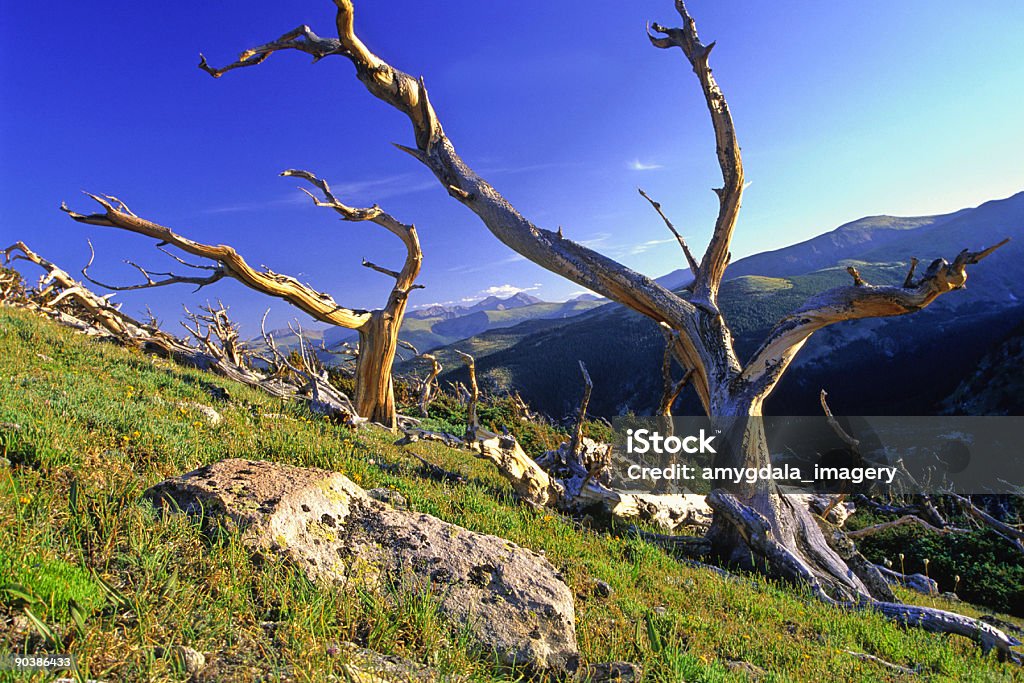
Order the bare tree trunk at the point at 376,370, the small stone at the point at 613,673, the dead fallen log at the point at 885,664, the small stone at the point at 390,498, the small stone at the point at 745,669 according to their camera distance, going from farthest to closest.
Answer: the bare tree trunk at the point at 376,370, the small stone at the point at 390,498, the dead fallen log at the point at 885,664, the small stone at the point at 745,669, the small stone at the point at 613,673

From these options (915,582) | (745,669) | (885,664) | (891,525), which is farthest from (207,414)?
(891,525)

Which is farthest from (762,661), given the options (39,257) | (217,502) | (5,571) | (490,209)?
(39,257)

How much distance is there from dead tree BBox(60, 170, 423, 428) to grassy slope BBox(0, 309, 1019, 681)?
104 inches

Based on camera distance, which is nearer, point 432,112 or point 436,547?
point 436,547

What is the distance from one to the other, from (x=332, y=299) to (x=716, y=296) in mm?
7574

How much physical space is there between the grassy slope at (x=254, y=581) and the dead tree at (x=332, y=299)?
2.65 metres

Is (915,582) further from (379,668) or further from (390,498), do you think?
(379,668)

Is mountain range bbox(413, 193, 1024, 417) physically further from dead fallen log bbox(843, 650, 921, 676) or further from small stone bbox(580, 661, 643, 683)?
small stone bbox(580, 661, 643, 683)

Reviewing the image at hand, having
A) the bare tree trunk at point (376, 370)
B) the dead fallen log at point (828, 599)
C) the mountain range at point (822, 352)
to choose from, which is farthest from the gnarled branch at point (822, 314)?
the mountain range at point (822, 352)

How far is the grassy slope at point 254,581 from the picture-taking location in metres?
2.31

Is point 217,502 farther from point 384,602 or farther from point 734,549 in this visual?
point 734,549

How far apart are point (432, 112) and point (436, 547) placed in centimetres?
790

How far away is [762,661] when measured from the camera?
402 centimetres

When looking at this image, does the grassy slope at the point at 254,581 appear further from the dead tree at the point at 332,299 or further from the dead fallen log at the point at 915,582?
the dead fallen log at the point at 915,582
